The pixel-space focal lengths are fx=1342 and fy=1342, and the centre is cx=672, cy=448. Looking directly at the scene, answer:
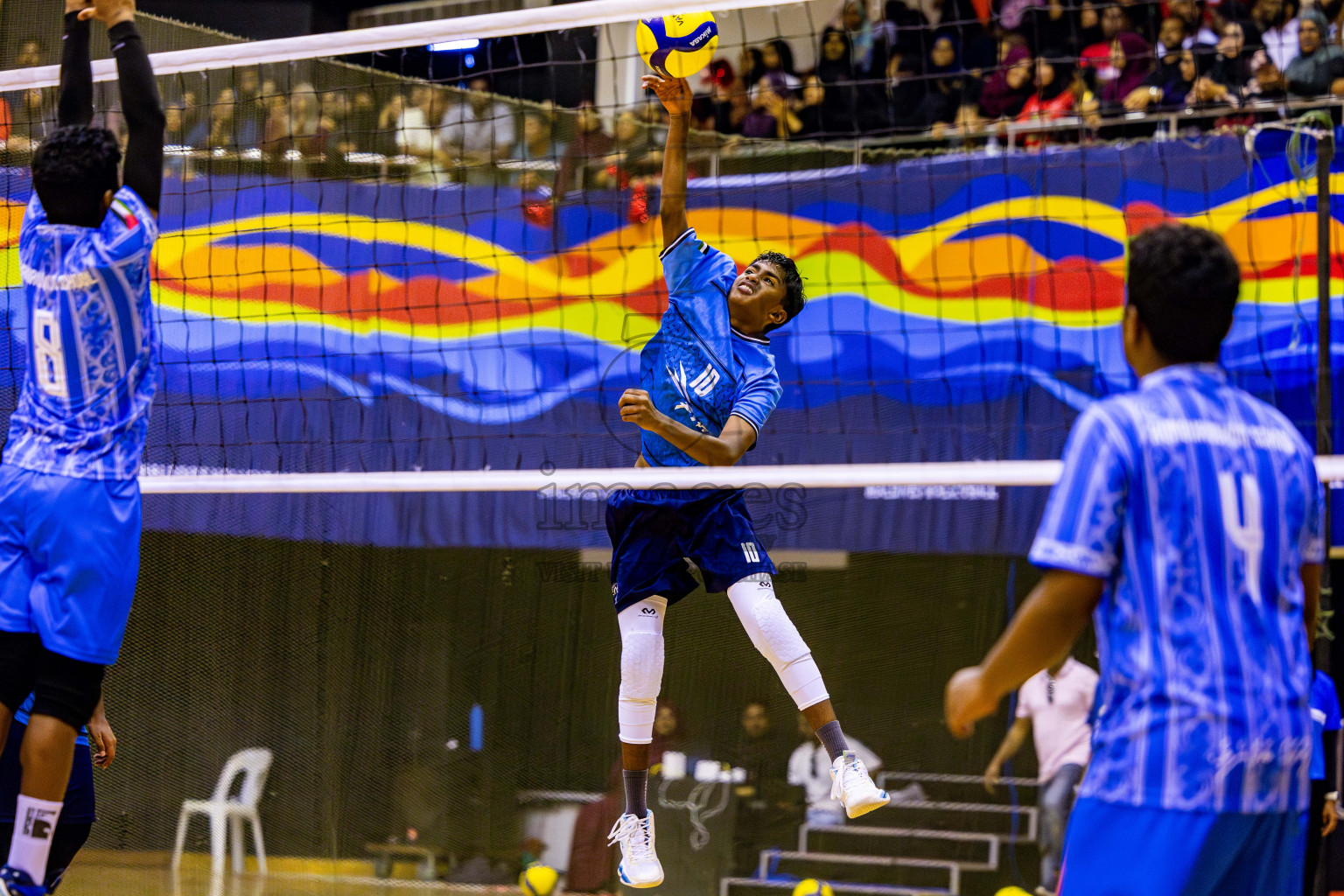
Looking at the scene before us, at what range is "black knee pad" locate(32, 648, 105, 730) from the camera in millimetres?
3029

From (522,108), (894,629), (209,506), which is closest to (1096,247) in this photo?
(894,629)

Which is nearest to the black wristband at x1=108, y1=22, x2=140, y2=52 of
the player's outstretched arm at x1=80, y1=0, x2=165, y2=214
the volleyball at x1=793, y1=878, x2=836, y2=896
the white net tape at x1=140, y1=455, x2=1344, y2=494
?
the player's outstretched arm at x1=80, y1=0, x2=165, y2=214

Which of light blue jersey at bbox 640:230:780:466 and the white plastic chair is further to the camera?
the white plastic chair

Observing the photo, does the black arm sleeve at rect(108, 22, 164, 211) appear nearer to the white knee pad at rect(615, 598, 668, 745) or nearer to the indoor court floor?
the white knee pad at rect(615, 598, 668, 745)

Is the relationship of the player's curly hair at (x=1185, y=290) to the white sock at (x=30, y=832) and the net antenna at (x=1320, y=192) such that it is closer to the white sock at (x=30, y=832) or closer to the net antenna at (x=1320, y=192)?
the white sock at (x=30, y=832)

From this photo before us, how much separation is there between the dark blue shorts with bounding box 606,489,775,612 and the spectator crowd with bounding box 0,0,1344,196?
10.7 feet

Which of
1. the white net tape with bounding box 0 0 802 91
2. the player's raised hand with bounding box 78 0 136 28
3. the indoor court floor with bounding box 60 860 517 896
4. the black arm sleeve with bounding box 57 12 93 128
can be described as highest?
the white net tape with bounding box 0 0 802 91

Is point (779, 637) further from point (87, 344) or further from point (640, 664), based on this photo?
point (87, 344)

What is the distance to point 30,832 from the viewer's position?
304 centimetres

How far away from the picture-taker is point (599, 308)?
26.2ft

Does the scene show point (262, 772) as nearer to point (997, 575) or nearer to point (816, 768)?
point (816, 768)

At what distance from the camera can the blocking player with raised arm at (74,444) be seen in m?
3.01

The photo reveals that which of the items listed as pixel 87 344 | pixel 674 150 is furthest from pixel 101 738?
pixel 674 150

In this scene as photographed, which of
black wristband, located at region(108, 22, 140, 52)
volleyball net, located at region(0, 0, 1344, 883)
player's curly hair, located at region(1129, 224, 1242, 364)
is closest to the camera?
player's curly hair, located at region(1129, 224, 1242, 364)
